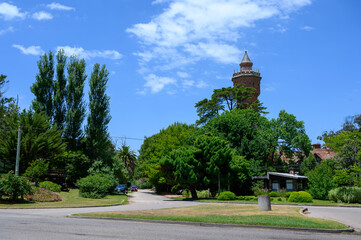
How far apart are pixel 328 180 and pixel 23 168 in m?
34.6

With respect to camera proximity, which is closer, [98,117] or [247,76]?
[98,117]

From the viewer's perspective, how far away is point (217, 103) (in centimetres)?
6750

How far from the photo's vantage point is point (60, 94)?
48.8m

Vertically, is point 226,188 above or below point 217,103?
below

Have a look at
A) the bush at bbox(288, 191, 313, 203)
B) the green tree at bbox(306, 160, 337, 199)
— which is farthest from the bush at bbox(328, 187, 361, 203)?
the green tree at bbox(306, 160, 337, 199)

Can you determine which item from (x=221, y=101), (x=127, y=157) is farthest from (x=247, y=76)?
(x=127, y=157)

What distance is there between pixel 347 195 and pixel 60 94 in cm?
3974

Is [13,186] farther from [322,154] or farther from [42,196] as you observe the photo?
[322,154]

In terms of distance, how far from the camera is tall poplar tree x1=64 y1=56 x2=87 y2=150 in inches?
1908

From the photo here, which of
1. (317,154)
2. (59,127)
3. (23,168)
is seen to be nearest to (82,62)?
(59,127)

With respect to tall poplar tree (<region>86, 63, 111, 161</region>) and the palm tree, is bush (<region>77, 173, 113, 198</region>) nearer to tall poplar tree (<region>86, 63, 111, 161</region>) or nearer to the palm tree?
tall poplar tree (<region>86, 63, 111, 161</region>)

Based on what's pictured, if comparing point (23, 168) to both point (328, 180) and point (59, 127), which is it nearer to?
point (59, 127)

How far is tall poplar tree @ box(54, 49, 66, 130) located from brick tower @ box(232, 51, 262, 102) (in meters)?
47.4

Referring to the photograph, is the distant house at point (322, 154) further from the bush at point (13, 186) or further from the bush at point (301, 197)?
the bush at point (13, 186)
